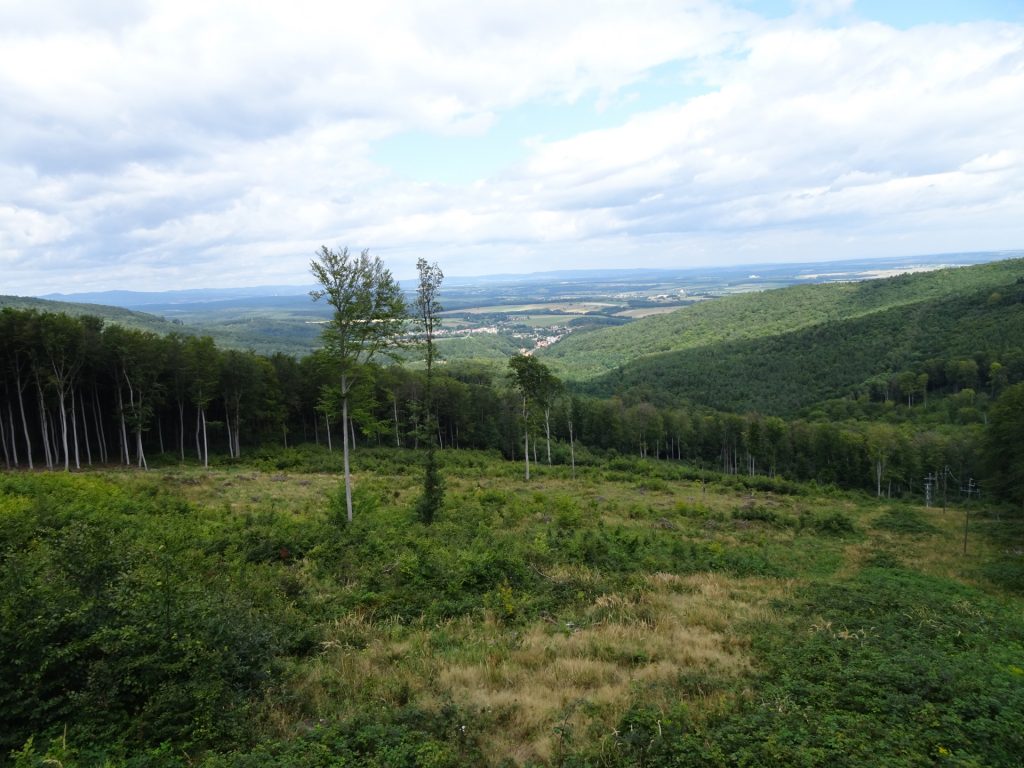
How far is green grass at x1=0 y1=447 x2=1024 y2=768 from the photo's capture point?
5.53 metres

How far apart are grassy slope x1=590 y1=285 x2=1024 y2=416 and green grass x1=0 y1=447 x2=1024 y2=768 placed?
86.4 meters

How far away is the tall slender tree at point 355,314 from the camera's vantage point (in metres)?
16.5

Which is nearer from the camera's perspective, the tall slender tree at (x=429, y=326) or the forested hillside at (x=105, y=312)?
the tall slender tree at (x=429, y=326)

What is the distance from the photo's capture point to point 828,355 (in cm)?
10969

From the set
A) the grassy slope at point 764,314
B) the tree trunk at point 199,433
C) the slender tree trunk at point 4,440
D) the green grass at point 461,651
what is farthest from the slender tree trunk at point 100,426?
the grassy slope at point 764,314

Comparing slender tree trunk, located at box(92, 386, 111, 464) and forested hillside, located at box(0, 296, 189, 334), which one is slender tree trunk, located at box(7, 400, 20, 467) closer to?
slender tree trunk, located at box(92, 386, 111, 464)

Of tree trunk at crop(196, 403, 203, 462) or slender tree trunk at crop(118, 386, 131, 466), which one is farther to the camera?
tree trunk at crop(196, 403, 203, 462)

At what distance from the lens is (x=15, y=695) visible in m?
5.30

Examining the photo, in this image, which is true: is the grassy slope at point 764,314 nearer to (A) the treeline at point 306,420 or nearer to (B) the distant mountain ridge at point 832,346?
(B) the distant mountain ridge at point 832,346

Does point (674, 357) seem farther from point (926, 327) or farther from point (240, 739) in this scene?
point (240, 739)

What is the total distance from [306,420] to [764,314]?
161 meters

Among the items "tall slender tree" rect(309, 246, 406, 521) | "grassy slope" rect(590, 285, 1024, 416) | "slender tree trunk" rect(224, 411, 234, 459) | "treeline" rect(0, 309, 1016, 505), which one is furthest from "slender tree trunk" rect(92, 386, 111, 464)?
"grassy slope" rect(590, 285, 1024, 416)

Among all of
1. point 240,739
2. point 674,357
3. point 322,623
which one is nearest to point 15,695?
point 240,739

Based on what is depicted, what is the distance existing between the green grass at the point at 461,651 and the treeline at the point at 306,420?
6.44m
